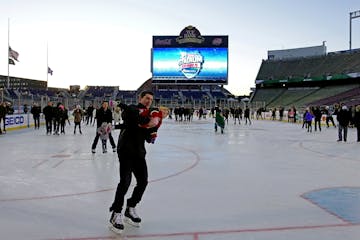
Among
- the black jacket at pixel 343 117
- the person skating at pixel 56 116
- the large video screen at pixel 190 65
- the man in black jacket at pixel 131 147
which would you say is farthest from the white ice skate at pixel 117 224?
the large video screen at pixel 190 65

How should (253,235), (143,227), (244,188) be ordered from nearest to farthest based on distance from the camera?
(253,235) → (143,227) → (244,188)

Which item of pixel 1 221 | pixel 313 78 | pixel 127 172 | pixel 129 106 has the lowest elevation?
pixel 1 221

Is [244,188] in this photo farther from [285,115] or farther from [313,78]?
[313,78]

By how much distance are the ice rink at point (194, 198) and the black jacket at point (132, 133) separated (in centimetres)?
87

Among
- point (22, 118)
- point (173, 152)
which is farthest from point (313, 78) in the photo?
point (173, 152)

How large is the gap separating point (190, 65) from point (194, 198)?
41.5 meters

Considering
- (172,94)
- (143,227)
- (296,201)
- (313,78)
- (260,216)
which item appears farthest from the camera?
(172,94)

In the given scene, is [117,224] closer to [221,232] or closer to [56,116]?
[221,232]

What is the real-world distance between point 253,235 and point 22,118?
71.8 ft

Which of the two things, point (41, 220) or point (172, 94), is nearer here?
point (41, 220)

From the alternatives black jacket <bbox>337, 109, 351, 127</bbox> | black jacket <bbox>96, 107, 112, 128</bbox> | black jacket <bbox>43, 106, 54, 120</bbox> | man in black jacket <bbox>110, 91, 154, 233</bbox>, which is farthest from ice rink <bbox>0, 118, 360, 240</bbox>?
black jacket <bbox>43, 106, 54, 120</bbox>

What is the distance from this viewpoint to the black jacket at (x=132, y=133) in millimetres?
4039

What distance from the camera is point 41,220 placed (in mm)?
4426

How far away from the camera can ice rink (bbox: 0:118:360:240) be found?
407 centimetres
